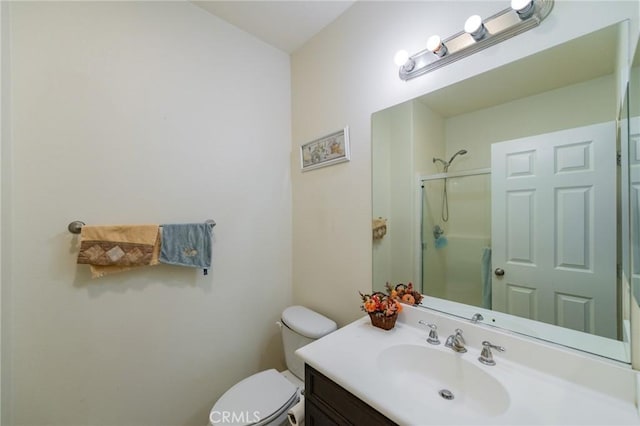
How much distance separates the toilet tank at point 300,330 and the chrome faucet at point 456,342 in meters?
0.62

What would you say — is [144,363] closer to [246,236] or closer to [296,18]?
[246,236]

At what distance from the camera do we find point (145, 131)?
1.24 meters

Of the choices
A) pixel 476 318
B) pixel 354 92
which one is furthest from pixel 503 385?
pixel 354 92

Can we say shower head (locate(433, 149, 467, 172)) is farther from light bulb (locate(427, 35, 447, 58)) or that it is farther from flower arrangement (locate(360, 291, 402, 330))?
flower arrangement (locate(360, 291, 402, 330))

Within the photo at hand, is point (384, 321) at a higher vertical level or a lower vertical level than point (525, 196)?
lower

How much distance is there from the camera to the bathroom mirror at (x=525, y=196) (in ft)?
2.38

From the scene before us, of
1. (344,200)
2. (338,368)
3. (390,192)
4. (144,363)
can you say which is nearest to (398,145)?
(390,192)

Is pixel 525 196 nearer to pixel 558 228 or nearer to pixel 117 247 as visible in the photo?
pixel 558 228

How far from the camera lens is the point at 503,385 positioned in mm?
735

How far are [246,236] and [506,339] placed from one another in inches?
54.7

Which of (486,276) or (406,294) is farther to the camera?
(406,294)

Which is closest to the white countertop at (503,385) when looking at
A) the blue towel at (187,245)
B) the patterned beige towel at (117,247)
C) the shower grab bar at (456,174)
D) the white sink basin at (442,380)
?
the white sink basin at (442,380)

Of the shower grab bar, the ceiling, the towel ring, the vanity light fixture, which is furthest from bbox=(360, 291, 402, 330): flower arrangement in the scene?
the ceiling

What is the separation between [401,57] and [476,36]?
0.30 m
